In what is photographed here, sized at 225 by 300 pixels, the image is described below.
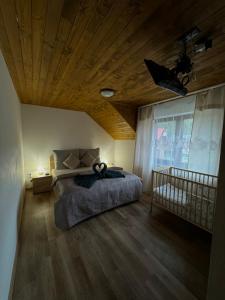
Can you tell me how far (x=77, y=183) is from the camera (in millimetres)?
2467

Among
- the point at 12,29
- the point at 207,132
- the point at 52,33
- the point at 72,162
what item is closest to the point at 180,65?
the point at 52,33

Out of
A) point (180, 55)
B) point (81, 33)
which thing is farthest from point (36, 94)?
point (180, 55)

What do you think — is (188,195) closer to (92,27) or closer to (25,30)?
(92,27)

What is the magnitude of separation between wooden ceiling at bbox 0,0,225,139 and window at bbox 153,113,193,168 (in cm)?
68

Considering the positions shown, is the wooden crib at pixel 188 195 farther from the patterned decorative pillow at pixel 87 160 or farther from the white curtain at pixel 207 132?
the patterned decorative pillow at pixel 87 160

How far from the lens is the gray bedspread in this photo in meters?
2.08

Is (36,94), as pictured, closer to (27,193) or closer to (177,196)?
(27,193)

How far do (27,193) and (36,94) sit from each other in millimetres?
2300

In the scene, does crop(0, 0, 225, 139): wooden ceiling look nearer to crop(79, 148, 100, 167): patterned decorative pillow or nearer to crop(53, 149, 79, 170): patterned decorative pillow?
crop(53, 149, 79, 170): patterned decorative pillow

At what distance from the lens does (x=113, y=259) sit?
1.61 meters

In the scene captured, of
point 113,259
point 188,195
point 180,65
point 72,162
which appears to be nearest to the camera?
point 180,65

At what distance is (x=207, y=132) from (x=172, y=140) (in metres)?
0.74

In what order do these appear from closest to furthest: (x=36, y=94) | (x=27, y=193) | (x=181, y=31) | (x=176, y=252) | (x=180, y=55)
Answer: (x=181, y=31), (x=180, y=55), (x=176, y=252), (x=36, y=94), (x=27, y=193)

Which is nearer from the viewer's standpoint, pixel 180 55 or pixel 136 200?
pixel 180 55
